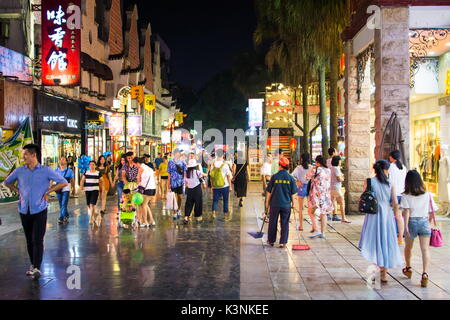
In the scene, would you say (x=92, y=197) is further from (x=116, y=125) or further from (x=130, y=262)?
(x=116, y=125)

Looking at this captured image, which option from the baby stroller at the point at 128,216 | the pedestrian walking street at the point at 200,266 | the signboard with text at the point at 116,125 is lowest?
the pedestrian walking street at the point at 200,266

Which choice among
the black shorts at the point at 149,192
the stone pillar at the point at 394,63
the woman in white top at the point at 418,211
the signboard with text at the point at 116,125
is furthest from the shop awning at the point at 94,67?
the woman in white top at the point at 418,211

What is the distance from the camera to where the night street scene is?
7.20 meters

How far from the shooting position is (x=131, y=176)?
43.8 feet

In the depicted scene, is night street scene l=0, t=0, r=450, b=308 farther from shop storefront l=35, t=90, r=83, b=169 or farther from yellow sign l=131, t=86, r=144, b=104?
yellow sign l=131, t=86, r=144, b=104

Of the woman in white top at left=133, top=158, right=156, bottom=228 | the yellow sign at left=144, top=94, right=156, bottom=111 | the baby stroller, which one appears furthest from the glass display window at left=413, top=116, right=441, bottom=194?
the yellow sign at left=144, top=94, right=156, bottom=111

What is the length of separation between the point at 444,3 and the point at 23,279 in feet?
35.4

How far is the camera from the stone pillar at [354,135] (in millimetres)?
14820

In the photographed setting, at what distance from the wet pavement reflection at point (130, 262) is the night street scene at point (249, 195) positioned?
4 centimetres

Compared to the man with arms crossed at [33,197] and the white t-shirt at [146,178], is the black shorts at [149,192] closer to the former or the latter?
the white t-shirt at [146,178]

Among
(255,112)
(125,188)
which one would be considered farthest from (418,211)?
(255,112)

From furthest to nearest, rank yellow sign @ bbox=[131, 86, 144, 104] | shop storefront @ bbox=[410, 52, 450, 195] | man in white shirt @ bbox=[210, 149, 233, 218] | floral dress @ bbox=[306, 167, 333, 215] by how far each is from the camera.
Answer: yellow sign @ bbox=[131, 86, 144, 104] → shop storefront @ bbox=[410, 52, 450, 195] → man in white shirt @ bbox=[210, 149, 233, 218] → floral dress @ bbox=[306, 167, 333, 215]

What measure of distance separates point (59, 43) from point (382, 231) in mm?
18755

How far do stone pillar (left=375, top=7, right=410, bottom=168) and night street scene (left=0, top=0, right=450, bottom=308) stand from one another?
0.02 m
